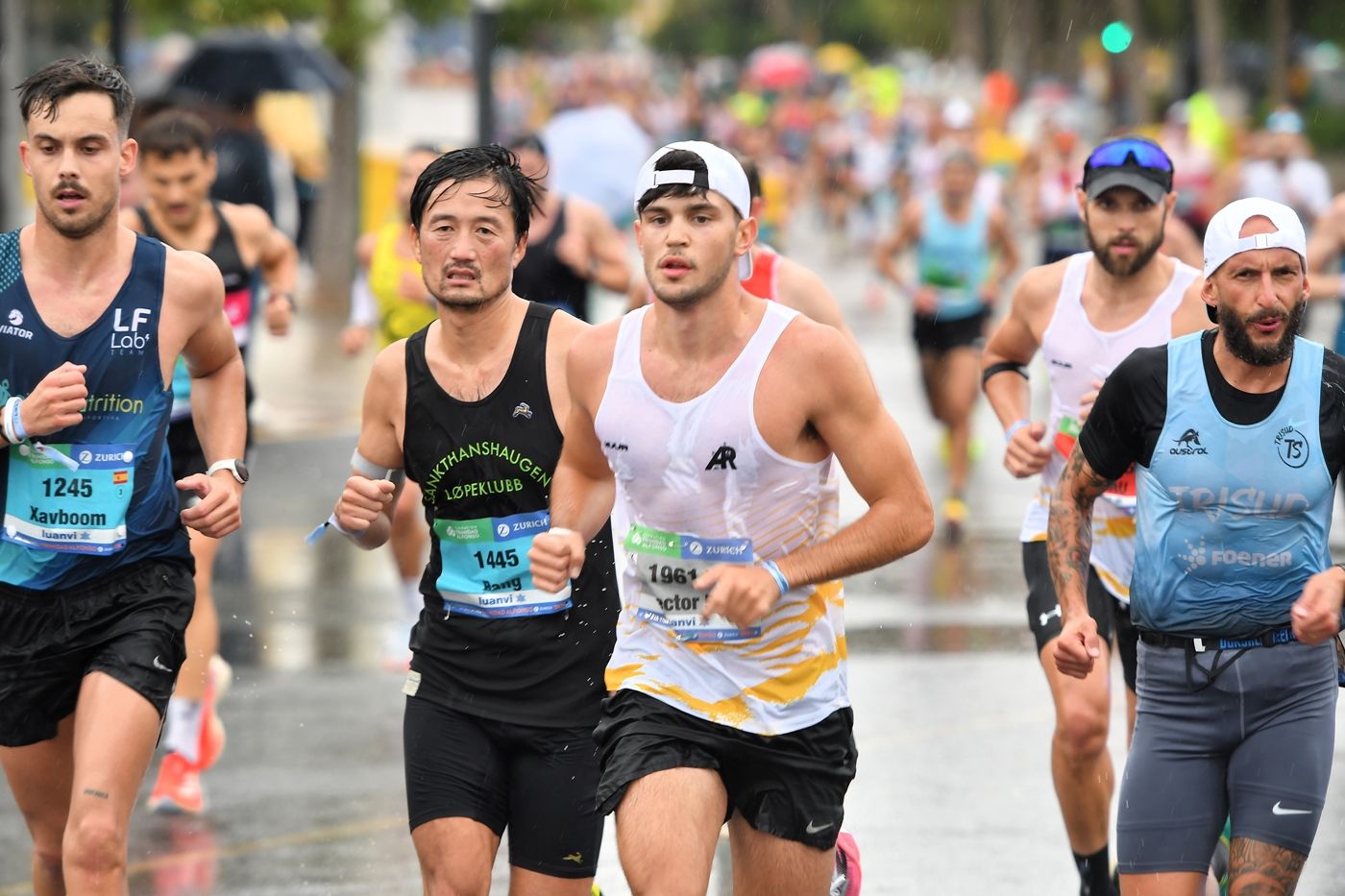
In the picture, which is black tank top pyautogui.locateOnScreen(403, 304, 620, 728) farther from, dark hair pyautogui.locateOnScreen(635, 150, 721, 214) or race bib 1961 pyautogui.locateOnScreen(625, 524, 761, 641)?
dark hair pyautogui.locateOnScreen(635, 150, 721, 214)

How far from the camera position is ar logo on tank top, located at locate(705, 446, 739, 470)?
4738 millimetres

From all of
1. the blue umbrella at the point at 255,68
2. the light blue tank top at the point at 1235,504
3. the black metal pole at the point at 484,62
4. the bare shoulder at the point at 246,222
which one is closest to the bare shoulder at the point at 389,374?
the light blue tank top at the point at 1235,504

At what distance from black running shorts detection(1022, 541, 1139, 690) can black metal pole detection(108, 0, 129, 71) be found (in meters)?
11.3

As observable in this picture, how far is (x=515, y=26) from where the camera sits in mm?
22500

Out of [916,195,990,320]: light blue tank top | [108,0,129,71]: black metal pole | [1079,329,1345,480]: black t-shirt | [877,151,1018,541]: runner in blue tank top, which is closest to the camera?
[1079,329,1345,480]: black t-shirt

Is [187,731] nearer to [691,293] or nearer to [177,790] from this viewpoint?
[177,790]

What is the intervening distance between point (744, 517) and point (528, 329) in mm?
897

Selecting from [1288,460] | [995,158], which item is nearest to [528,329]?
[1288,460]

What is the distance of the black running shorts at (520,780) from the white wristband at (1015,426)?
74.5 inches

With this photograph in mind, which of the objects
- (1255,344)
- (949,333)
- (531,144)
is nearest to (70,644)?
(1255,344)

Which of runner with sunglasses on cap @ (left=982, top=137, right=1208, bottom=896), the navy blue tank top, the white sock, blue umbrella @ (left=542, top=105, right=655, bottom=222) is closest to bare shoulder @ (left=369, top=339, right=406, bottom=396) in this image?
the navy blue tank top

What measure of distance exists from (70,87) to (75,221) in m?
0.33

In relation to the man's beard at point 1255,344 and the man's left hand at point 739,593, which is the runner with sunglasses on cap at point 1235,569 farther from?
the man's left hand at point 739,593

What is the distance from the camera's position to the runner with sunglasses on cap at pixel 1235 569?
483 cm
